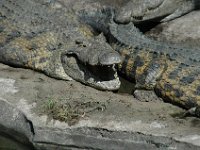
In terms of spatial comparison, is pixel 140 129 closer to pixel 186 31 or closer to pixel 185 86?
pixel 185 86

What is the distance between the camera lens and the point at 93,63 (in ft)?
17.6

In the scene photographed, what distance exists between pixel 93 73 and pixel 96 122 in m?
0.82

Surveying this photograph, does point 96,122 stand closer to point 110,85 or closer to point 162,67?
point 110,85

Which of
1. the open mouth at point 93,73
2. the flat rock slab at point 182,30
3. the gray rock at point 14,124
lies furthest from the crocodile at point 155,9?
the gray rock at point 14,124

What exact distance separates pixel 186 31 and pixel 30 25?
5.58 ft

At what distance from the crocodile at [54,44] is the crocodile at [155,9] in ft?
1.57

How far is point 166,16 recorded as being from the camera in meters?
6.65

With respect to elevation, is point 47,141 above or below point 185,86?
below

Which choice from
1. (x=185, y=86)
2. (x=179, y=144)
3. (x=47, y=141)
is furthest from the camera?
(x=185, y=86)

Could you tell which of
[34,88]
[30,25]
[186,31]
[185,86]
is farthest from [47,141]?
[186,31]

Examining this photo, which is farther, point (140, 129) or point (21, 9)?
point (21, 9)

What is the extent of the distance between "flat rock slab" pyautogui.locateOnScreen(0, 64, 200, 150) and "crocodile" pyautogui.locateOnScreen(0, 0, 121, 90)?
0.73 ft

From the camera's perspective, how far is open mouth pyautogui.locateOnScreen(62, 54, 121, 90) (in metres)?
5.45

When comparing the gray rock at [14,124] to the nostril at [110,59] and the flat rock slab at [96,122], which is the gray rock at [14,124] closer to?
the flat rock slab at [96,122]
